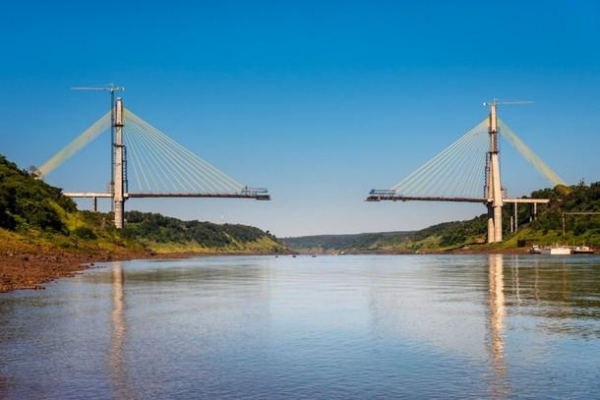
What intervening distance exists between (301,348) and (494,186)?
167725 millimetres

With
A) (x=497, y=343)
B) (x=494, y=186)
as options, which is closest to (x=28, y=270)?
(x=497, y=343)

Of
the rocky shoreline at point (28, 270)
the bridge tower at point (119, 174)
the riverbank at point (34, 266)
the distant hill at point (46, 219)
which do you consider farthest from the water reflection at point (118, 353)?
the bridge tower at point (119, 174)

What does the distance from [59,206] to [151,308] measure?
327ft

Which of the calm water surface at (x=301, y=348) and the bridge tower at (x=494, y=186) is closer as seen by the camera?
the calm water surface at (x=301, y=348)

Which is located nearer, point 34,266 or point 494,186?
point 34,266

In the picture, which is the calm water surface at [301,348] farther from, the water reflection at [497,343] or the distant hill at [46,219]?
the distant hill at [46,219]

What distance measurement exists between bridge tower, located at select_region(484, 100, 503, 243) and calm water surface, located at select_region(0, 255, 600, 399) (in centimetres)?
14898

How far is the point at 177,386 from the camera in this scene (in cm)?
1472

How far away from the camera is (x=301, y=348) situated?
64.3 ft

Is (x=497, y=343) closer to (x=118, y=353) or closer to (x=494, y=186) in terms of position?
(x=118, y=353)

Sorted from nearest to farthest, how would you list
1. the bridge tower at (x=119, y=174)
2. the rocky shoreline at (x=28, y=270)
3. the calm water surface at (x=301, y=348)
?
the calm water surface at (x=301, y=348) → the rocky shoreline at (x=28, y=270) → the bridge tower at (x=119, y=174)

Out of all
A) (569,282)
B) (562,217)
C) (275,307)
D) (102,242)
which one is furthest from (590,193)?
(275,307)

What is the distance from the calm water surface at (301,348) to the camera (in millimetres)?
14492

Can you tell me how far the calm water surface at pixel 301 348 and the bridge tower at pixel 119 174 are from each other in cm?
12584
